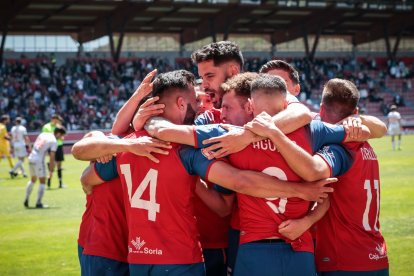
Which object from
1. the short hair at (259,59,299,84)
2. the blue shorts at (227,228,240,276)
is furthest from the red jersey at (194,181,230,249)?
the short hair at (259,59,299,84)

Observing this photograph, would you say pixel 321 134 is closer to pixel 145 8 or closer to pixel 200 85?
pixel 200 85

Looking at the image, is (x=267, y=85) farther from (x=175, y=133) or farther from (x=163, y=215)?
(x=163, y=215)

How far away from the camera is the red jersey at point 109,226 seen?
5590 millimetres

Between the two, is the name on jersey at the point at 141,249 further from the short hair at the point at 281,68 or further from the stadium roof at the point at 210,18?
the stadium roof at the point at 210,18

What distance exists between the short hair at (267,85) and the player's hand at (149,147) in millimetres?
778

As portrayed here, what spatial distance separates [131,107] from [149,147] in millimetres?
911

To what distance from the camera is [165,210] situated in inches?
192

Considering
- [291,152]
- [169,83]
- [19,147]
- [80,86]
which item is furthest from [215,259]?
[80,86]

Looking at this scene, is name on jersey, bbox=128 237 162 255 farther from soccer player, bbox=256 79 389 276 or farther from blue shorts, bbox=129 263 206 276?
soccer player, bbox=256 79 389 276

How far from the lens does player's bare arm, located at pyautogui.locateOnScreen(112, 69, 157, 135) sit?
18.4 feet

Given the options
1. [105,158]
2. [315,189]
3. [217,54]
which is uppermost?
[217,54]

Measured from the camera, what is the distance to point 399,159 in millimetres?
27766

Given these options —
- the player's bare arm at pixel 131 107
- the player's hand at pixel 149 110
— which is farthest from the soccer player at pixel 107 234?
the player's hand at pixel 149 110

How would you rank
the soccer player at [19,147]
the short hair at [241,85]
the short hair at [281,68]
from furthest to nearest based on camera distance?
the soccer player at [19,147] < the short hair at [281,68] < the short hair at [241,85]
